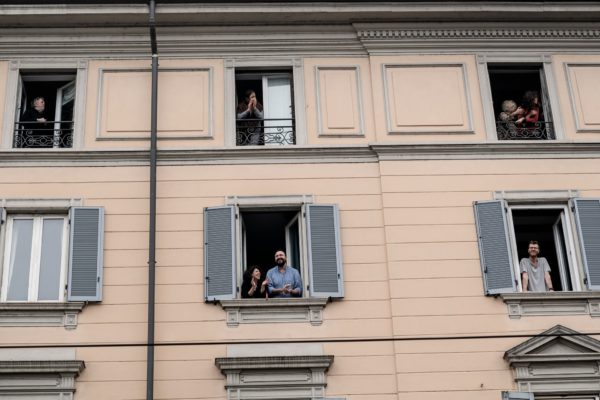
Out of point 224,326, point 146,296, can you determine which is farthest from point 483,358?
point 146,296

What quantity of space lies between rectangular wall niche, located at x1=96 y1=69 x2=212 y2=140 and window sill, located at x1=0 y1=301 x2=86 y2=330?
11.6 ft

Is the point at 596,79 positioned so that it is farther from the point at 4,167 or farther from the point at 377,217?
the point at 4,167

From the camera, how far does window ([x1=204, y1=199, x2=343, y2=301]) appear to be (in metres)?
18.0

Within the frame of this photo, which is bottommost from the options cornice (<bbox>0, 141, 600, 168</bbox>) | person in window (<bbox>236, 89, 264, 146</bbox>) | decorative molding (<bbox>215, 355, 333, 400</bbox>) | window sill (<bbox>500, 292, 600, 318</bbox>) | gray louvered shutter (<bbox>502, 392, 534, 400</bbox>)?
gray louvered shutter (<bbox>502, 392, 534, 400</bbox>)

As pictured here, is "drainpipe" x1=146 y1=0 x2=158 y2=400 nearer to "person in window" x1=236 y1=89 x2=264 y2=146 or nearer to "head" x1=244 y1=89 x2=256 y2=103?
"person in window" x1=236 y1=89 x2=264 y2=146

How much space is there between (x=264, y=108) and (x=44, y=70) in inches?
178

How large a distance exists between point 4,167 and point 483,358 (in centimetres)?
960

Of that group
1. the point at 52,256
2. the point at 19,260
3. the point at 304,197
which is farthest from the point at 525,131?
the point at 19,260

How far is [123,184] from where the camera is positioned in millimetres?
18906

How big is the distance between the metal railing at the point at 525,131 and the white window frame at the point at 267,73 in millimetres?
3975

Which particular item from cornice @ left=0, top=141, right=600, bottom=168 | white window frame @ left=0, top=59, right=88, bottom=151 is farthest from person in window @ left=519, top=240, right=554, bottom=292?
white window frame @ left=0, top=59, right=88, bottom=151

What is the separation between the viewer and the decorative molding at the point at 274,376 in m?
17.2

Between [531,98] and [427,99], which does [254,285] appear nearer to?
[427,99]

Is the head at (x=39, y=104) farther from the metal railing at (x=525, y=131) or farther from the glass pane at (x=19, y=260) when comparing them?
the metal railing at (x=525, y=131)
